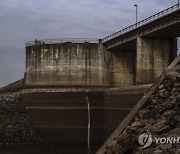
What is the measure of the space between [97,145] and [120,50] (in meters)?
12.2

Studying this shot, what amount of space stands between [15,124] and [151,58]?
19492 millimetres

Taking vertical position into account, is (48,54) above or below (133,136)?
above

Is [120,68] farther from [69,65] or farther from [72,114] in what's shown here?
[72,114]

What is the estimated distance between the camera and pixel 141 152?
74.8ft

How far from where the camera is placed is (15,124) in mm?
55094

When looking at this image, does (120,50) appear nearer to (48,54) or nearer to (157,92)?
(48,54)

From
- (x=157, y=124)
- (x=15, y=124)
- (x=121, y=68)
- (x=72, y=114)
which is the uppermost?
(x=121, y=68)

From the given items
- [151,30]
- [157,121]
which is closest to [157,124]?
[157,121]

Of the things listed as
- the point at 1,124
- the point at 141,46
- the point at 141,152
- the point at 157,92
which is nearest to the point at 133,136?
the point at 141,152

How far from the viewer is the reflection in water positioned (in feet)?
145

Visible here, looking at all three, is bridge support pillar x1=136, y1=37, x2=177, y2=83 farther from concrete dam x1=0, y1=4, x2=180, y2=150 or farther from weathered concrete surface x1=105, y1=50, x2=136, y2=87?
weathered concrete surface x1=105, y1=50, x2=136, y2=87

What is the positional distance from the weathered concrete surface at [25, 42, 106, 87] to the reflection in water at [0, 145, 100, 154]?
7478 millimetres

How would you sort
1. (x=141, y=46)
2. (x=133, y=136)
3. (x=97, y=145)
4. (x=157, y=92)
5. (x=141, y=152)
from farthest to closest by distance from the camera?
(x=97, y=145) → (x=141, y=46) → (x=157, y=92) → (x=133, y=136) → (x=141, y=152)

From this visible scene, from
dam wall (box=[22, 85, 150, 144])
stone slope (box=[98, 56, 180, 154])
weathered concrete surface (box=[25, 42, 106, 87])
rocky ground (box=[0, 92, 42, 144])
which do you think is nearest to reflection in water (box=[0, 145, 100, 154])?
dam wall (box=[22, 85, 150, 144])
